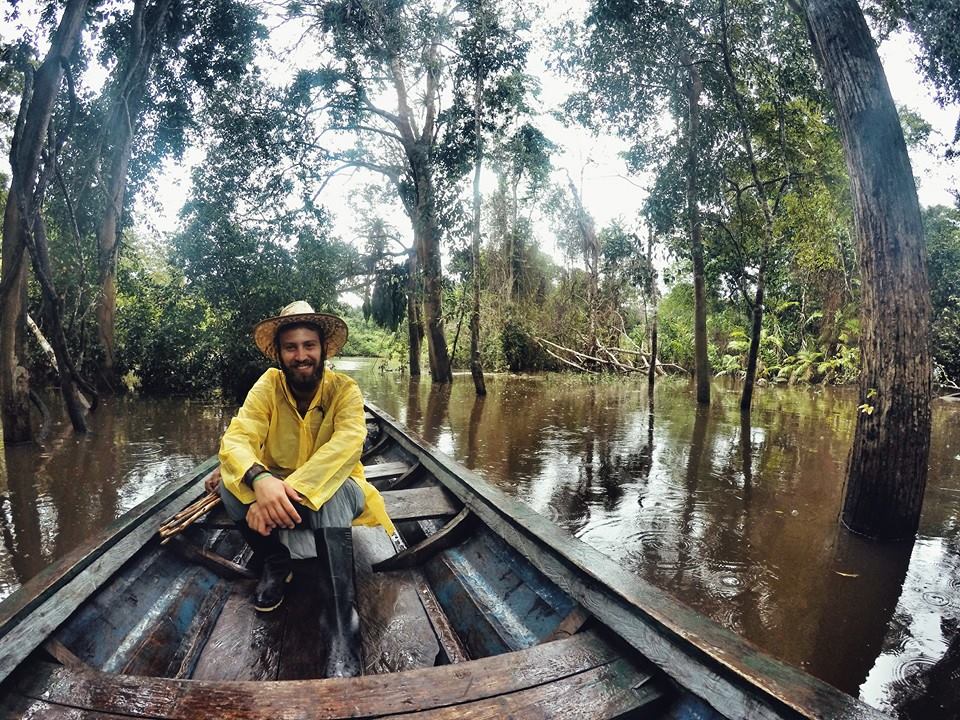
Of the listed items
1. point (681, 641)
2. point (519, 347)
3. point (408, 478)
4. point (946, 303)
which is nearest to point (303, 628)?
point (681, 641)

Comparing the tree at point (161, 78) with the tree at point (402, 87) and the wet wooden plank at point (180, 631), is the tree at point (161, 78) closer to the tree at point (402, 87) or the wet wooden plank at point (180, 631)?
the tree at point (402, 87)

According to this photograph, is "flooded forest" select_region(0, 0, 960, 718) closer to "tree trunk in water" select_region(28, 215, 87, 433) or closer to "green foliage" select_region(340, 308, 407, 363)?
"tree trunk in water" select_region(28, 215, 87, 433)

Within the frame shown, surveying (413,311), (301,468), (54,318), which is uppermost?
(413,311)

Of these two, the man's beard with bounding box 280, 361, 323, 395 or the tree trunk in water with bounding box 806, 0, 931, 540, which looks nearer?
the man's beard with bounding box 280, 361, 323, 395

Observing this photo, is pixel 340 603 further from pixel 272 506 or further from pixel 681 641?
pixel 681 641

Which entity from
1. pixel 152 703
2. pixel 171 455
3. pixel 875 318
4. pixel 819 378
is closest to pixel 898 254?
pixel 875 318

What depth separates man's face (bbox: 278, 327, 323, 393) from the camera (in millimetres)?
2676

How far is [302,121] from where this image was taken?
13.5m

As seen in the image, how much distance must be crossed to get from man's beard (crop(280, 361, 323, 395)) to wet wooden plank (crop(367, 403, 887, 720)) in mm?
1168

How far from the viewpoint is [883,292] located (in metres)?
4.09

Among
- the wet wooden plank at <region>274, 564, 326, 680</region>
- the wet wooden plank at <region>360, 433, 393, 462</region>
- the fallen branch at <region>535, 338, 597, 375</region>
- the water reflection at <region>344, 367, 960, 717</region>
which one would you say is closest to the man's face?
the wet wooden plank at <region>274, 564, 326, 680</region>

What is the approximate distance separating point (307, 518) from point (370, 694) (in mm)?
1059

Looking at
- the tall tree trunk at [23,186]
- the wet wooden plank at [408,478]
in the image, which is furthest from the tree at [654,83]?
the wet wooden plank at [408,478]

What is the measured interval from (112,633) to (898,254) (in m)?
5.13
